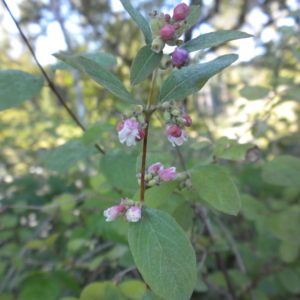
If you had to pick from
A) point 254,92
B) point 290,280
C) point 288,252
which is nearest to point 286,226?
point 288,252

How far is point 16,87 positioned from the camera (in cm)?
88

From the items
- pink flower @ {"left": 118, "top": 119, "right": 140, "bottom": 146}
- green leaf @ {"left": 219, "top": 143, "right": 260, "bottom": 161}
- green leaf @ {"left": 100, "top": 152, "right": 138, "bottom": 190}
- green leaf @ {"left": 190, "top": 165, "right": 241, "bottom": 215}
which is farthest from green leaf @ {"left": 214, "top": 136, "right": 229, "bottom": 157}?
pink flower @ {"left": 118, "top": 119, "right": 140, "bottom": 146}

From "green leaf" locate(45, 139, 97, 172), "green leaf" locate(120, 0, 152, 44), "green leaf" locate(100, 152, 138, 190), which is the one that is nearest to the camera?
"green leaf" locate(120, 0, 152, 44)

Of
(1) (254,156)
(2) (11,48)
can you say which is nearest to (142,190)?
(1) (254,156)

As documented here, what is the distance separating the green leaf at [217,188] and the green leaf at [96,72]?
291mm

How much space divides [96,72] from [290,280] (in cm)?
145

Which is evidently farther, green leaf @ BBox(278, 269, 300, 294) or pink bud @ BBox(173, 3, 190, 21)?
green leaf @ BBox(278, 269, 300, 294)

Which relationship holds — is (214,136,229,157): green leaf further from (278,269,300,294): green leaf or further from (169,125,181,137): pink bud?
(278,269,300,294): green leaf

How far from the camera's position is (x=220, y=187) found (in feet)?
2.26

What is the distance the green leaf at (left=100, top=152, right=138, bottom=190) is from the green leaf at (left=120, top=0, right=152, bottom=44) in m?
0.52

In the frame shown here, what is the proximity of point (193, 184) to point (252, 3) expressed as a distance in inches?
176

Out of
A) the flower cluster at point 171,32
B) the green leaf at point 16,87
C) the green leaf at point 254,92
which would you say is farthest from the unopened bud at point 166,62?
the green leaf at point 254,92

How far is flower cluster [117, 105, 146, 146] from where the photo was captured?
60 cm

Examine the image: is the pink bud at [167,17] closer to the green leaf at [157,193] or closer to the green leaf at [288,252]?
the green leaf at [157,193]
